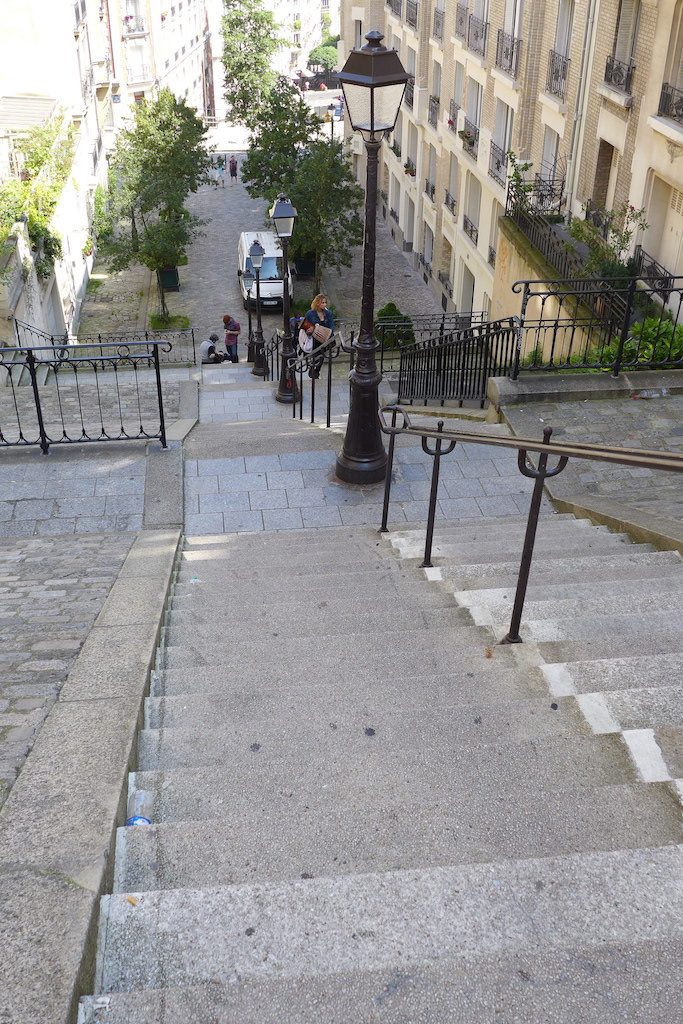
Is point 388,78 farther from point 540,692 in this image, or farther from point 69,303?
point 69,303

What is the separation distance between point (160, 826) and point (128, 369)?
61.3ft

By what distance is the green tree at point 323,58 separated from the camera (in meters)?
83.1

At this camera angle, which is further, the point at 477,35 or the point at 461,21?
the point at 461,21

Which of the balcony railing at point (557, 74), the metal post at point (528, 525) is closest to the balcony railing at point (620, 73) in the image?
the balcony railing at point (557, 74)

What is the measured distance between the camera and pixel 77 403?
13.9m

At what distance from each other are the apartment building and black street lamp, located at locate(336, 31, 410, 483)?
442cm

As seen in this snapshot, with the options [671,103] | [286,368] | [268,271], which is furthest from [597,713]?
[268,271]

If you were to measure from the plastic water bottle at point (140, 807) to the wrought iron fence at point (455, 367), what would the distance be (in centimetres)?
876

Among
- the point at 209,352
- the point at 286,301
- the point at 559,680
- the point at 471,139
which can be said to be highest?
the point at 559,680

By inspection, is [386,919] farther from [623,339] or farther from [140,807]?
[623,339]

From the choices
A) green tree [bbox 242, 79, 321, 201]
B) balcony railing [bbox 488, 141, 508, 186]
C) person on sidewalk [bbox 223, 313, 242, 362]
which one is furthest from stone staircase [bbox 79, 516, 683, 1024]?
green tree [bbox 242, 79, 321, 201]

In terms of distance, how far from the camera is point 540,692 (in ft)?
12.8

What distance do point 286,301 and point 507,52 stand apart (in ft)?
33.6

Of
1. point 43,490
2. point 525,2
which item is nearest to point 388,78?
point 43,490
